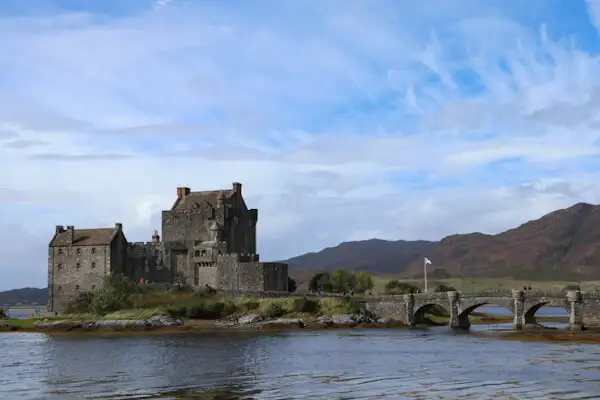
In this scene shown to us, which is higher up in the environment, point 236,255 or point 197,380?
point 236,255

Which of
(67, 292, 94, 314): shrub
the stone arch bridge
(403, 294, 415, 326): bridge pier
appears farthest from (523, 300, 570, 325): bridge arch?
(67, 292, 94, 314): shrub

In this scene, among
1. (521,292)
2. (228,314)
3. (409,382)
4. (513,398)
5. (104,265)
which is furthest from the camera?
(104,265)

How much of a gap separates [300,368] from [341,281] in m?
84.0

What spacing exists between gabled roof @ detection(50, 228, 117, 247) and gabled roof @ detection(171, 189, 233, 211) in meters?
12.3

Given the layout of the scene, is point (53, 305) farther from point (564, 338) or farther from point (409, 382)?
point (409, 382)

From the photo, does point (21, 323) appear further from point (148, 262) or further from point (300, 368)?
point (300, 368)

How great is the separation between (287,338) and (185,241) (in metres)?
42.9

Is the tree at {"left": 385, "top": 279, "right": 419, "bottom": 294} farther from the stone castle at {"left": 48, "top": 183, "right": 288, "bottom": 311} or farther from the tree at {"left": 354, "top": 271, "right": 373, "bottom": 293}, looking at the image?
the stone castle at {"left": 48, "top": 183, "right": 288, "bottom": 311}

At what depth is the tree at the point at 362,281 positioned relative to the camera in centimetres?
13825

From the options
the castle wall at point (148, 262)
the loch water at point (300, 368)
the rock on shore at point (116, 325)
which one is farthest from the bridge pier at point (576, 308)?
the castle wall at point (148, 262)

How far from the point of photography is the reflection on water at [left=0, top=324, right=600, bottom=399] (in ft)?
136

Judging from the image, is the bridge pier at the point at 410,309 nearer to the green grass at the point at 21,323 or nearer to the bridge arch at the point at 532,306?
the bridge arch at the point at 532,306

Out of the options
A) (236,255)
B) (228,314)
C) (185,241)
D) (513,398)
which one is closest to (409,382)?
(513,398)

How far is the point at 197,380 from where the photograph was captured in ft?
155
